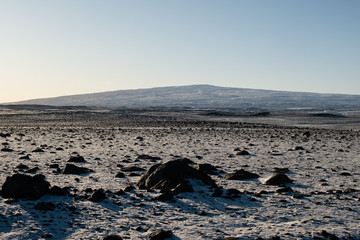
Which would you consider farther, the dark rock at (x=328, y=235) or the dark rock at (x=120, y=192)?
the dark rock at (x=120, y=192)

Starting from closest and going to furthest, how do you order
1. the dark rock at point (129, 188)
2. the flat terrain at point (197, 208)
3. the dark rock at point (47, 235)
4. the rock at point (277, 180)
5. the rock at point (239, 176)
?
the dark rock at point (47, 235), the flat terrain at point (197, 208), the dark rock at point (129, 188), the rock at point (277, 180), the rock at point (239, 176)

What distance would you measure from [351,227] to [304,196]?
7.54 feet

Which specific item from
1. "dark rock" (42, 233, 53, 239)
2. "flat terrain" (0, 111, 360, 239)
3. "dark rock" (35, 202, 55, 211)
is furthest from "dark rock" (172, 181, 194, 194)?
"dark rock" (42, 233, 53, 239)

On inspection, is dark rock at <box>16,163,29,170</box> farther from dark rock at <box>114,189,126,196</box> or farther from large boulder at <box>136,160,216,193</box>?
dark rock at <box>114,189,126,196</box>

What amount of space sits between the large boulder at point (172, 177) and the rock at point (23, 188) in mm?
2589

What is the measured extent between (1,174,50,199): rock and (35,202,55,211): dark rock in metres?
0.53

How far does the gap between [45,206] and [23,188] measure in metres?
0.96

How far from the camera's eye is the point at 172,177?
9.91 meters

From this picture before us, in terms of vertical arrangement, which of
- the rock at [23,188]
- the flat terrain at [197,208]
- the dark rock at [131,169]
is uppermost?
the rock at [23,188]

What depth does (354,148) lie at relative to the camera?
19.9m

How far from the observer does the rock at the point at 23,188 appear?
27.9 ft

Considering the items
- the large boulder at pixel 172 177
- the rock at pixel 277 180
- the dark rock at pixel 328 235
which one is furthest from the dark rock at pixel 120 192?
the dark rock at pixel 328 235

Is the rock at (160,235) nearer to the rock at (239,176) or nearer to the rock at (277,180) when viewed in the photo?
the rock at (277,180)

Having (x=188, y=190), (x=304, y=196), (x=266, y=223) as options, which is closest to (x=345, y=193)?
(x=304, y=196)
